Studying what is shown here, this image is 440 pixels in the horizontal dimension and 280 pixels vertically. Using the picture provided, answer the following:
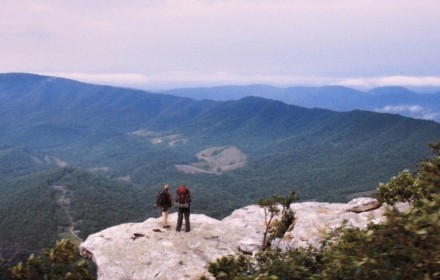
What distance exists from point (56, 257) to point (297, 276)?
28.1 feet

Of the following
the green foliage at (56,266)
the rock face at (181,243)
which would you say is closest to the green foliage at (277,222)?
the rock face at (181,243)

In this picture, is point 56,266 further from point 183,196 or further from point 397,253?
point 183,196

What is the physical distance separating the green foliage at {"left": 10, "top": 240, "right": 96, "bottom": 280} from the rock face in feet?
43.7

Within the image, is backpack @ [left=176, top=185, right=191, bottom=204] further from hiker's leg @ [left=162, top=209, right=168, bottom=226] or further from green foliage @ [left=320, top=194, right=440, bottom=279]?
green foliage @ [left=320, top=194, right=440, bottom=279]

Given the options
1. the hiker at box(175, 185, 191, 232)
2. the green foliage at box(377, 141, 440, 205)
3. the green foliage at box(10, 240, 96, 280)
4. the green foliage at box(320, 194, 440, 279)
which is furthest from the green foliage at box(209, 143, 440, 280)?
the hiker at box(175, 185, 191, 232)

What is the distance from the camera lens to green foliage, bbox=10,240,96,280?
13.5 metres

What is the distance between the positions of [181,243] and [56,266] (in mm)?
20298

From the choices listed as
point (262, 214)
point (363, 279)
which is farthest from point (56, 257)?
point (262, 214)

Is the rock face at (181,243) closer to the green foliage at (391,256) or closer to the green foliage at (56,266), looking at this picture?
the green foliage at (56,266)

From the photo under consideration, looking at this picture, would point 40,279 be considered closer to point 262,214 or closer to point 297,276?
point 297,276

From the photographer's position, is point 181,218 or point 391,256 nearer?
point 391,256

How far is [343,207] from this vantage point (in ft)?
155

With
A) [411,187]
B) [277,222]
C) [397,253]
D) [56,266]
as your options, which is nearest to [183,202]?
[277,222]

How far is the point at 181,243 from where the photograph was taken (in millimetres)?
33812
